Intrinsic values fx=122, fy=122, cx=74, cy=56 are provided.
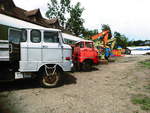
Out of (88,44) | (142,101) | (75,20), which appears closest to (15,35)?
(88,44)

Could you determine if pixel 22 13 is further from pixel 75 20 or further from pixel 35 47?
pixel 75 20

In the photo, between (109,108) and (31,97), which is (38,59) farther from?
(109,108)

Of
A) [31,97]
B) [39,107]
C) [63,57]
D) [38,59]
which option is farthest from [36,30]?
[39,107]

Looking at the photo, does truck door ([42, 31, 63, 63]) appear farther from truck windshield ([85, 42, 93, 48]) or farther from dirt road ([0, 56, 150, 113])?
truck windshield ([85, 42, 93, 48])

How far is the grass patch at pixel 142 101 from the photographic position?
169 inches

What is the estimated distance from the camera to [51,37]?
6.00m

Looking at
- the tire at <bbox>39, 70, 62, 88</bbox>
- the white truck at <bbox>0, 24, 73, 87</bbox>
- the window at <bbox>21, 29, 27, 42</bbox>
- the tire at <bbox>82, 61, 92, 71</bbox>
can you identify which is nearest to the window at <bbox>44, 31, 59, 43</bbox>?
the white truck at <bbox>0, 24, 73, 87</bbox>

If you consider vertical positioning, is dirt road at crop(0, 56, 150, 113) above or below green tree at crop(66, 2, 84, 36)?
below

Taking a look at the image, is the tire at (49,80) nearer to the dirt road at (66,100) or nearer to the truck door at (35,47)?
the dirt road at (66,100)

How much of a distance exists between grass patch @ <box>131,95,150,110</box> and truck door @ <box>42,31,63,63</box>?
12.0 ft

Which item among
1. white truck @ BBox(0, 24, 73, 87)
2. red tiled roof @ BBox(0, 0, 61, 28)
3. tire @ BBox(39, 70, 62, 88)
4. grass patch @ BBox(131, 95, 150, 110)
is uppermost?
red tiled roof @ BBox(0, 0, 61, 28)

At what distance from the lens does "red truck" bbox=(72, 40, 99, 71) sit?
9.70 m

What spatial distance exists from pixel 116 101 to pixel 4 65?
490 centimetres

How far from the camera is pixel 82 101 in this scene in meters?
4.66
